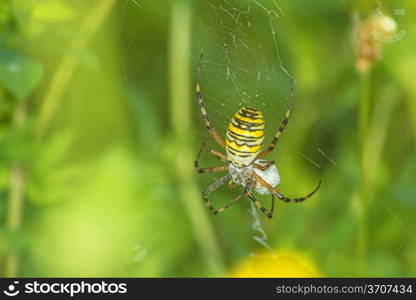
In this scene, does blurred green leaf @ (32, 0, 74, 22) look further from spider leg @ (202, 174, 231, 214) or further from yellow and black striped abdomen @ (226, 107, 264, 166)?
spider leg @ (202, 174, 231, 214)

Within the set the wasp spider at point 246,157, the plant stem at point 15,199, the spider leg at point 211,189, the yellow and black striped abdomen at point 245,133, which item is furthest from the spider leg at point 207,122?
the plant stem at point 15,199

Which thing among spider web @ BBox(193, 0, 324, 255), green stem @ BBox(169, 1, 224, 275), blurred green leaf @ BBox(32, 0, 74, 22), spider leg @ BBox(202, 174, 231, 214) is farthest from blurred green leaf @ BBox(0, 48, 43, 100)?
spider leg @ BBox(202, 174, 231, 214)

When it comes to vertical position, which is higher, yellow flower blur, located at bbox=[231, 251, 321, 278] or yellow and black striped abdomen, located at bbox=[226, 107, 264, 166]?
yellow and black striped abdomen, located at bbox=[226, 107, 264, 166]

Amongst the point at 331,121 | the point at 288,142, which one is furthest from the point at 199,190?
the point at 331,121

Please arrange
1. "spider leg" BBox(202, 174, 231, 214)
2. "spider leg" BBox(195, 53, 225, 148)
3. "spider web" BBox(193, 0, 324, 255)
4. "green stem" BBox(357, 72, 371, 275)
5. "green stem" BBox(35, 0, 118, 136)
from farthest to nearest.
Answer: "spider leg" BBox(202, 174, 231, 214), "green stem" BBox(35, 0, 118, 136), "spider leg" BBox(195, 53, 225, 148), "green stem" BBox(357, 72, 371, 275), "spider web" BBox(193, 0, 324, 255)

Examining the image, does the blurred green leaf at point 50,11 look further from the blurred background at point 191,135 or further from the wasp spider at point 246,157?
the wasp spider at point 246,157

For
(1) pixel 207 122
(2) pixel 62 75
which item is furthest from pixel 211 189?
(2) pixel 62 75
